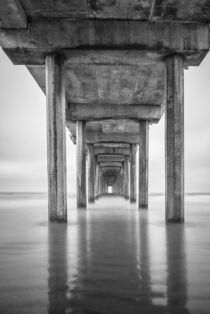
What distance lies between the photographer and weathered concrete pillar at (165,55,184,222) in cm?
1080

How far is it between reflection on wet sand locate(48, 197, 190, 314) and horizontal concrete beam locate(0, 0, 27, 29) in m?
6.19

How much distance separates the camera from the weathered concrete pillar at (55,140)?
10805 mm

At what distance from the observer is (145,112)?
1948cm

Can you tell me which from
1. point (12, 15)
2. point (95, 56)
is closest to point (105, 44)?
point (95, 56)

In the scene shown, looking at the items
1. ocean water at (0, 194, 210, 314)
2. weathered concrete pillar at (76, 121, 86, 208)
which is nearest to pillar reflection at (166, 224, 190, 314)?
ocean water at (0, 194, 210, 314)

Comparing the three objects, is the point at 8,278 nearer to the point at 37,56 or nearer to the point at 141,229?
the point at 141,229

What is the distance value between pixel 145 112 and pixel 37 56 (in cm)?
955

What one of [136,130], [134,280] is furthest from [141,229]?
[136,130]

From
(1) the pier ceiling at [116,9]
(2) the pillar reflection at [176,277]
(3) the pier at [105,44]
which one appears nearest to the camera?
(2) the pillar reflection at [176,277]

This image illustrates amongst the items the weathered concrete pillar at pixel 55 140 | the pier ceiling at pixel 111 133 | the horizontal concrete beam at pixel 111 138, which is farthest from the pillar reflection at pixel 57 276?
the horizontal concrete beam at pixel 111 138

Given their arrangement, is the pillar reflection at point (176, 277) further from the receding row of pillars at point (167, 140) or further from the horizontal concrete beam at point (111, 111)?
the horizontal concrete beam at point (111, 111)

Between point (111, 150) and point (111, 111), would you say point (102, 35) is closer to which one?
point (111, 111)

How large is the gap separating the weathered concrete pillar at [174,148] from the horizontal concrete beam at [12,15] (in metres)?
4.71

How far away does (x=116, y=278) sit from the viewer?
3.87m
